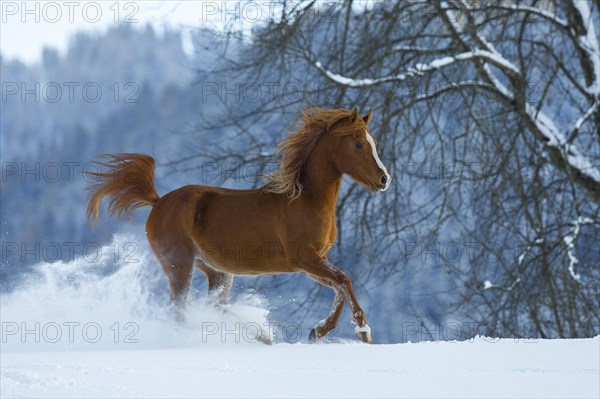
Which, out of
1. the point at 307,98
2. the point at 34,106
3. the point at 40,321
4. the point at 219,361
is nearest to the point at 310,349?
the point at 219,361

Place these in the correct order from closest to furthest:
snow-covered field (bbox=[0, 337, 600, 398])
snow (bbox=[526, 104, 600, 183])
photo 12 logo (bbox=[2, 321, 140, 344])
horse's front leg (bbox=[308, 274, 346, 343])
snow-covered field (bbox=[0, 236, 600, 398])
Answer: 1. snow-covered field (bbox=[0, 337, 600, 398])
2. snow-covered field (bbox=[0, 236, 600, 398])
3. horse's front leg (bbox=[308, 274, 346, 343])
4. photo 12 logo (bbox=[2, 321, 140, 344])
5. snow (bbox=[526, 104, 600, 183])

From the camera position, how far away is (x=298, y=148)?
5.34 metres

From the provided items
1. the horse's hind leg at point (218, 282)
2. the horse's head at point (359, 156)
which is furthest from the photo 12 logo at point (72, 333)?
the horse's head at point (359, 156)

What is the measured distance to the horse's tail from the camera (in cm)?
579

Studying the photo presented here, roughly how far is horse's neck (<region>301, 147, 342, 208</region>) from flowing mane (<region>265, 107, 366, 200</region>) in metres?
0.05

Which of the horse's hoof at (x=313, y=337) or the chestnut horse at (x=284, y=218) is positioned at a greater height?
the chestnut horse at (x=284, y=218)

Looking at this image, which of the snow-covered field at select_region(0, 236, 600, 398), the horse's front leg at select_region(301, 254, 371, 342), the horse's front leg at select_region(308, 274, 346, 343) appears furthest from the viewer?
the horse's front leg at select_region(308, 274, 346, 343)

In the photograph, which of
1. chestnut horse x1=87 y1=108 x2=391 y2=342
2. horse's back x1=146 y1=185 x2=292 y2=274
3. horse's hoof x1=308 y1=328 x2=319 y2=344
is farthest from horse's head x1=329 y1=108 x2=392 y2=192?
horse's hoof x1=308 y1=328 x2=319 y2=344

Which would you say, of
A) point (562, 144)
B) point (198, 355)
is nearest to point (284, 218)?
point (198, 355)

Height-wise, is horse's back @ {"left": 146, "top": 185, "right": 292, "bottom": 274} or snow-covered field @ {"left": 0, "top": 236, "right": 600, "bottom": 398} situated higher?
horse's back @ {"left": 146, "top": 185, "right": 292, "bottom": 274}

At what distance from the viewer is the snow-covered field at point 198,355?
3.60 m

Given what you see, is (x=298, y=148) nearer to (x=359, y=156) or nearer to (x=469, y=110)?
(x=359, y=156)

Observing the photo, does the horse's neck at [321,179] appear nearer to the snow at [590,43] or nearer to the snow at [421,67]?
the snow at [421,67]

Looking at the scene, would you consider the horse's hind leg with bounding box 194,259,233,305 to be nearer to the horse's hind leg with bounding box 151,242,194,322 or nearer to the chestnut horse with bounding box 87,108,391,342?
the chestnut horse with bounding box 87,108,391,342
